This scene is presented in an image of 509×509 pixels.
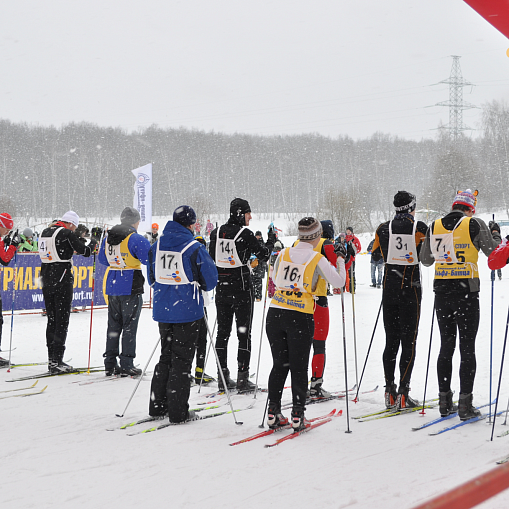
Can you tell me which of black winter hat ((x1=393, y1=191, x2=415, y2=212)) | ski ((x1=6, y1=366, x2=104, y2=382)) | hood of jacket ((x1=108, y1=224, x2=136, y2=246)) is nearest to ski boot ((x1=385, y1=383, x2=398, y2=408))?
black winter hat ((x1=393, y1=191, x2=415, y2=212))

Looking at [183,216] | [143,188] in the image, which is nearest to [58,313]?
[183,216]

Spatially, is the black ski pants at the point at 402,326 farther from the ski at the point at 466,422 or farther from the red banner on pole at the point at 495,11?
the red banner on pole at the point at 495,11

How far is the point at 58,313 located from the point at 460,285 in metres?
4.72

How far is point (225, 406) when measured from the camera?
5.24 m

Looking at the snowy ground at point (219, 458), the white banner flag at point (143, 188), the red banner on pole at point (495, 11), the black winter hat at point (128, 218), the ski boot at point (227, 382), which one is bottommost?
the snowy ground at point (219, 458)

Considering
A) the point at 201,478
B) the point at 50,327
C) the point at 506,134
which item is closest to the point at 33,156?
the point at 506,134

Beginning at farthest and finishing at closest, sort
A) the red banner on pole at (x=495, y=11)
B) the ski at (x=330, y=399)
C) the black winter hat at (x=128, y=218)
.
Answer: the black winter hat at (x=128, y=218) < the ski at (x=330, y=399) < the red banner on pole at (x=495, y=11)

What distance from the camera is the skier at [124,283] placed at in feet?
20.7

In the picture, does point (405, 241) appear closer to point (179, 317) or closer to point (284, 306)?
point (284, 306)

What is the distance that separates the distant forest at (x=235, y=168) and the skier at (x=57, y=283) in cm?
3967

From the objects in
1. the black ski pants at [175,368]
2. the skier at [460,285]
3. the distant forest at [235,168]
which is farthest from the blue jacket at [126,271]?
the distant forest at [235,168]

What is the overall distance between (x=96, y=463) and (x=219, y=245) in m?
2.63

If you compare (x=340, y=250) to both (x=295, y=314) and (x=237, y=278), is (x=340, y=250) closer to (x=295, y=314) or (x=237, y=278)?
(x=295, y=314)

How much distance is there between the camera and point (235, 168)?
71125 millimetres
